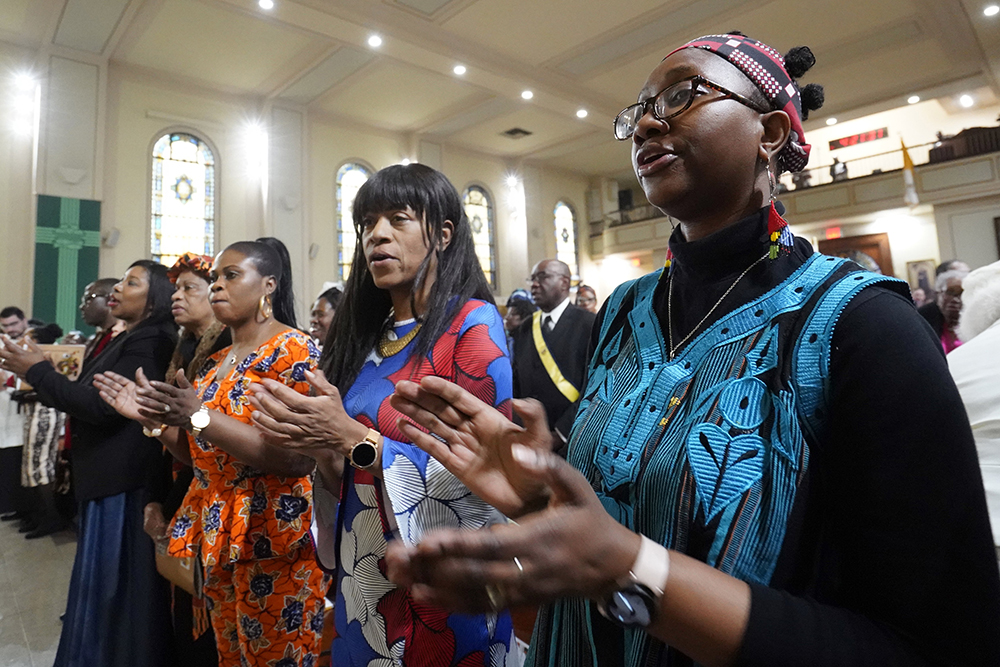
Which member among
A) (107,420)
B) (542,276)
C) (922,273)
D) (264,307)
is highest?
(922,273)

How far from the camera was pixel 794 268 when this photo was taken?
831 millimetres

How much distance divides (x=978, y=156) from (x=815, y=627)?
14088 millimetres

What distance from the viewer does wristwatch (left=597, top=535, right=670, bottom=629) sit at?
53cm

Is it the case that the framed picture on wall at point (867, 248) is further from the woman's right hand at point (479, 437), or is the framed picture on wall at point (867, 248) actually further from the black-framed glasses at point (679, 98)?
the woman's right hand at point (479, 437)

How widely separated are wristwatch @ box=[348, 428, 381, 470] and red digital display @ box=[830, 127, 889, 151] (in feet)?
62.9

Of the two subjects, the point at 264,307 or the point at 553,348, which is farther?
the point at 553,348

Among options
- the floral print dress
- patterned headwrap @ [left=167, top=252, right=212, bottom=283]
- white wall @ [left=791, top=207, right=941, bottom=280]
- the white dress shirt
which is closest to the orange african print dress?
the floral print dress

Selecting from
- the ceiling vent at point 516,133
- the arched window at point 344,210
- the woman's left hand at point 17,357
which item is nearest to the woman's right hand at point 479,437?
the woman's left hand at point 17,357

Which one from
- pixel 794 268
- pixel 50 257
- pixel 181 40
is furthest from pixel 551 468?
pixel 181 40

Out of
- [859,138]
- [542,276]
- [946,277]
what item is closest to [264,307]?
[542,276]

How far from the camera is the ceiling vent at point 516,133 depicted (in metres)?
13.5

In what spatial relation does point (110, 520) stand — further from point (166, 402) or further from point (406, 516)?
point (406, 516)

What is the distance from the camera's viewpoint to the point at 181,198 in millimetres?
10289

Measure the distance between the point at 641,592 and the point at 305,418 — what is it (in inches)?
33.1
